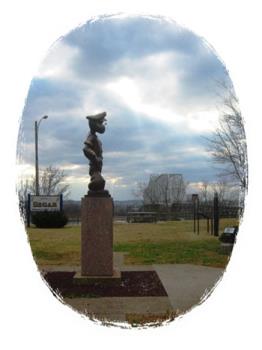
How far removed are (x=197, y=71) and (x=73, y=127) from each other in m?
0.94

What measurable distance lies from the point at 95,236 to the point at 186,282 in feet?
3.62

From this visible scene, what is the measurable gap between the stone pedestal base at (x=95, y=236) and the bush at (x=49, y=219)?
0.51 meters

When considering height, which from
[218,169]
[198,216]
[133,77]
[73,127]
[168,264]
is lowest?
[168,264]

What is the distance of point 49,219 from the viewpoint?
16.1ft


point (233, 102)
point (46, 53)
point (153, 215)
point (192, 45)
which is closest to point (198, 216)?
point (153, 215)

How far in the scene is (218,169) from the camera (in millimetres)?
4660

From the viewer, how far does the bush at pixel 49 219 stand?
4.88 metres

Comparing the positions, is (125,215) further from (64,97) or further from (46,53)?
(46,53)

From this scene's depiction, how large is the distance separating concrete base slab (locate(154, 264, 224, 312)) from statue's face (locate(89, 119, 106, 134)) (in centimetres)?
107

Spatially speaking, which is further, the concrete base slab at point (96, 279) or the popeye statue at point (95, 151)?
the concrete base slab at point (96, 279)

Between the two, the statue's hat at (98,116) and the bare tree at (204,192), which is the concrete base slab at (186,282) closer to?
the bare tree at (204,192)

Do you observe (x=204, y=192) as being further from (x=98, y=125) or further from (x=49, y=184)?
(x=49, y=184)

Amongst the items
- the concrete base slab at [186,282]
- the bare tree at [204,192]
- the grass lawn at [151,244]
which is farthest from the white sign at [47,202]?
the bare tree at [204,192]

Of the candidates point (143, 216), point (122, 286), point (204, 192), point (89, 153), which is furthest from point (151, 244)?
point (89, 153)
